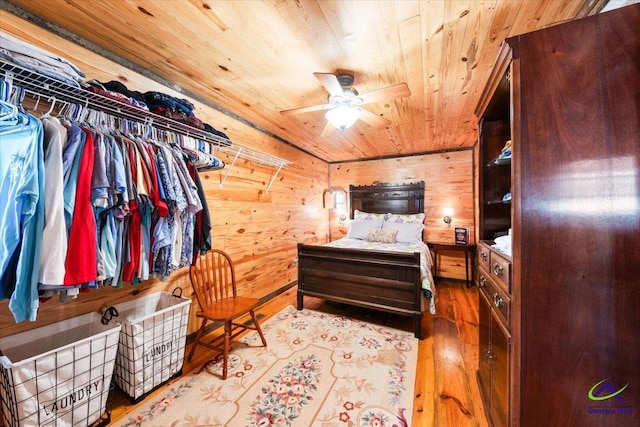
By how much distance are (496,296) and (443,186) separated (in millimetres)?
3350

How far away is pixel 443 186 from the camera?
4.12 m

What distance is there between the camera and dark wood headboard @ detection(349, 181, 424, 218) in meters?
4.25

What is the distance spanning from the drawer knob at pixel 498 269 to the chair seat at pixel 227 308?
1.69 m

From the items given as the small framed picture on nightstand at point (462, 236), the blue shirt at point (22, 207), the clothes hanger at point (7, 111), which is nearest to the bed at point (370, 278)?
the small framed picture on nightstand at point (462, 236)

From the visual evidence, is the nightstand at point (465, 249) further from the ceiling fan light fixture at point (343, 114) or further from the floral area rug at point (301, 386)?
the ceiling fan light fixture at point (343, 114)

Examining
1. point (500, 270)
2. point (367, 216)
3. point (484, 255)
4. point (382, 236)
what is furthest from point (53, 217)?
point (367, 216)

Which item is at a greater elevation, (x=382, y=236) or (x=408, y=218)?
(x=408, y=218)

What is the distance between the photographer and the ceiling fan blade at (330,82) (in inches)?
59.9

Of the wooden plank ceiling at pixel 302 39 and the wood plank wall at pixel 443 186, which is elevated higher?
the wooden plank ceiling at pixel 302 39

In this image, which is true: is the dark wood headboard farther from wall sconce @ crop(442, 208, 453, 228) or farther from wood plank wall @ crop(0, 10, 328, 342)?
wood plank wall @ crop(0, 10, 328, 342)

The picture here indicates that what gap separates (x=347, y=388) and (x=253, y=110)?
260 cm

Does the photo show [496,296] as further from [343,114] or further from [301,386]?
[343,114]

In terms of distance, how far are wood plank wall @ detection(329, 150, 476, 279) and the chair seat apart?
3.38 metres

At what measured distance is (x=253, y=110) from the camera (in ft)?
8.30
